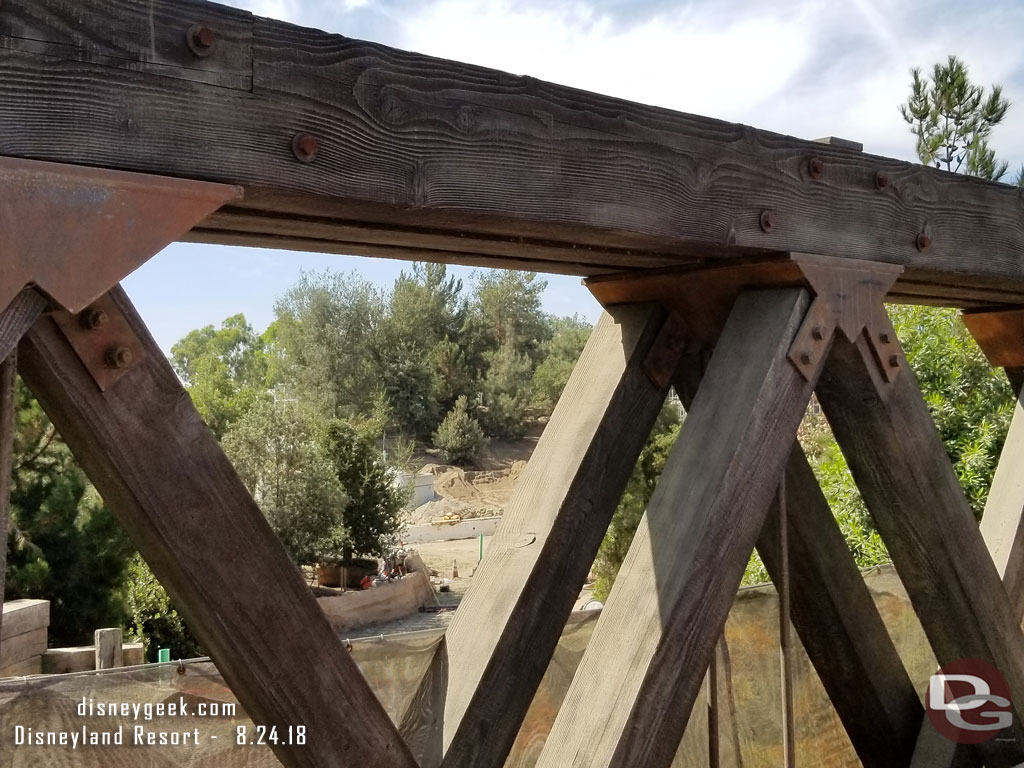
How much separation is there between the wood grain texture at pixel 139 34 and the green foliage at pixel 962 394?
495 cm

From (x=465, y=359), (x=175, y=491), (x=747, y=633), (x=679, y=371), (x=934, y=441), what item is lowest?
(x=747, y=633)

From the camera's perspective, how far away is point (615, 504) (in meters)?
1.63

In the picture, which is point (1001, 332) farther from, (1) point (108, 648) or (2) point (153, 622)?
(2) point (153, 622)

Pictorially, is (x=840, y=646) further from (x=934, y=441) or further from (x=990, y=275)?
(x=990, y=275)

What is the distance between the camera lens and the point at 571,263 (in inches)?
64.2

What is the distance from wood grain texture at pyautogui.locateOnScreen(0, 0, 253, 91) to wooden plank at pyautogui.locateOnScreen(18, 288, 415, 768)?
0.25 m

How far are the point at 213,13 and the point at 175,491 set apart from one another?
20.1 inches

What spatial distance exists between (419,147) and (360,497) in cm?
1615

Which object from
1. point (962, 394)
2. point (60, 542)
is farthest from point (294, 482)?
point (962, 394)

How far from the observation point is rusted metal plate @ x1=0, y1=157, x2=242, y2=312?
83 centimetres

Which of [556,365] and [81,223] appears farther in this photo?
[556,365]

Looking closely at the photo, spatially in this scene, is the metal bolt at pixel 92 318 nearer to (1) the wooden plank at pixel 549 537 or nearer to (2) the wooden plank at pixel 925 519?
(1) the wooden plank at pixel 549 537

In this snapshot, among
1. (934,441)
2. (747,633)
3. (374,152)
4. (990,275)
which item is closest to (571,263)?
(374,152)

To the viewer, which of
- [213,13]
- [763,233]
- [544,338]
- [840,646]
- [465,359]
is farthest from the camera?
[544,338]
